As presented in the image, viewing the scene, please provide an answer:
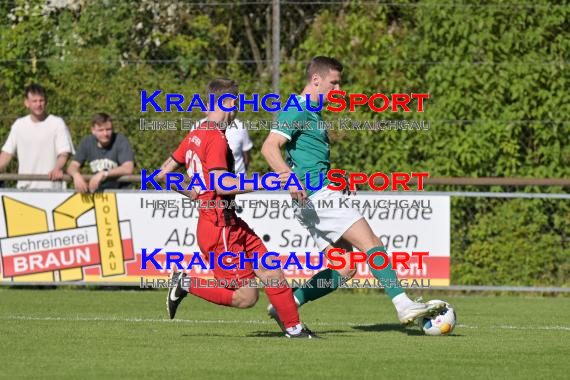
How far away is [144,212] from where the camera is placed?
1411 centimetres

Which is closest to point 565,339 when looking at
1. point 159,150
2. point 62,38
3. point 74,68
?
point 159,150

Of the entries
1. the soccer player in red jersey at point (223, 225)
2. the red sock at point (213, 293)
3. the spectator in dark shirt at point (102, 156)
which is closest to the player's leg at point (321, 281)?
the soccer player in red jersey at point (223, 225)

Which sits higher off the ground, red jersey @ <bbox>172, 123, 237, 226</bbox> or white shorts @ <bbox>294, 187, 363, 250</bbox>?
red jersey @ <bbox>172, 123, 237, 226</bbox>

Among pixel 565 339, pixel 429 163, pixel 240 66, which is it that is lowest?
pixel 565 339

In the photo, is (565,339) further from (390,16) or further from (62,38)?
(62,38)

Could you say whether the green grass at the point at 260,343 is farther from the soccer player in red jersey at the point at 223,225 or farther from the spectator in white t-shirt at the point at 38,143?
the spectator in white t-shirt at the point at 38,143

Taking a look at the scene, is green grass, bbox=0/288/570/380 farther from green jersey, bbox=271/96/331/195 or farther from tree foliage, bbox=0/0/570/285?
tree foliage, bbox=0/0/570/285

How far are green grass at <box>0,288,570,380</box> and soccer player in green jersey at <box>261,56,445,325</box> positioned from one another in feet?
1.85

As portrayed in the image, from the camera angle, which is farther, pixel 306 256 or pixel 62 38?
pixel 62 38

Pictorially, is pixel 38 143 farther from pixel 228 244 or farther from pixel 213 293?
pixel 228 244

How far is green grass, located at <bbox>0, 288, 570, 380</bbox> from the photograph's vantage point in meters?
7.26

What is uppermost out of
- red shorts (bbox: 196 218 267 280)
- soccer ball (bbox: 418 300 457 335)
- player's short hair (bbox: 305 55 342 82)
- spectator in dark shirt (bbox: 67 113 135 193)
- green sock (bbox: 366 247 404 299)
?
player's short hair (bbox: 305 55 342 82)

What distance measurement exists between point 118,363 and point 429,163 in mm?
8493

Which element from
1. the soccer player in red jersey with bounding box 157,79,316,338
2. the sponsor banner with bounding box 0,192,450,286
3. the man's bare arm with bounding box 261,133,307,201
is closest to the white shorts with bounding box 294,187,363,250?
the man's bare arm with bounding box 261,133,307,201
